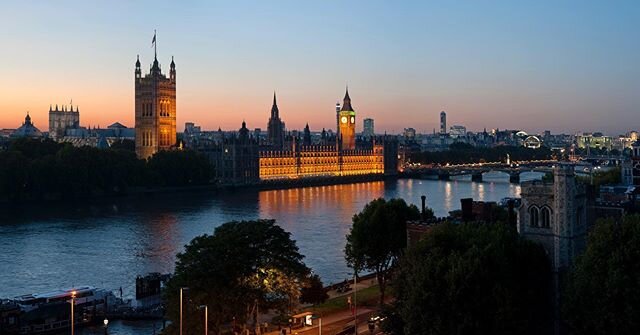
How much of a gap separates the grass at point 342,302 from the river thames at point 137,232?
12.6ft

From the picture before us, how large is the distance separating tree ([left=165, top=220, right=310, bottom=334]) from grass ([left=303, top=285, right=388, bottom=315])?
2.94 m

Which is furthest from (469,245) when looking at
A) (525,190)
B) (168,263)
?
(168,263)

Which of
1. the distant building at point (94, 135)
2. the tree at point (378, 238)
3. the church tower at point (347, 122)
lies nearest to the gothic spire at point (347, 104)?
the church tower at point (347, 122)

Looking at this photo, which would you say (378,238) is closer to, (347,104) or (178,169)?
(178,169)

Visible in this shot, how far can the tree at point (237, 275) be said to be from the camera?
18.5 m

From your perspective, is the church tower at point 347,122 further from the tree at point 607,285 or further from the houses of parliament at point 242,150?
the tree at point 607,285

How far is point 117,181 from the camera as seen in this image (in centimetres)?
6956

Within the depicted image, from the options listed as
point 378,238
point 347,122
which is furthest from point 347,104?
point 378,238

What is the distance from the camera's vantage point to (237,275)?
1898 cm

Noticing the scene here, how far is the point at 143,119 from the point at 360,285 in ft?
240

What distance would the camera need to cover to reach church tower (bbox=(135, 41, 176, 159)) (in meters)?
95.1

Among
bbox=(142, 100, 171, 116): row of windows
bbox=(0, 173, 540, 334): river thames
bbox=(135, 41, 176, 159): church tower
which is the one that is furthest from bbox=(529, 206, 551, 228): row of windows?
bbox=(142, 100, 171, 116): row of windows

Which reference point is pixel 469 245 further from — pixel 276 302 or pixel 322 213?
pixel 322 213

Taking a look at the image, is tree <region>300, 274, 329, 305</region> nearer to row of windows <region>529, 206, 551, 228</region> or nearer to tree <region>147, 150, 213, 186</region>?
row of windows <region>529, 206, 551, 228</region>
